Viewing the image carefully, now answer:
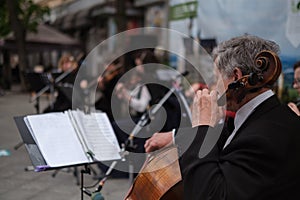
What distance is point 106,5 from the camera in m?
16.3

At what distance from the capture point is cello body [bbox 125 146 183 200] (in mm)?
1693

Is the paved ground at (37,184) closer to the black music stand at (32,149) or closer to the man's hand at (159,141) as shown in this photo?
the black music stand at (32,149)

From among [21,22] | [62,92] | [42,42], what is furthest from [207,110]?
[42,42]

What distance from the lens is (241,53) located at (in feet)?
4.87

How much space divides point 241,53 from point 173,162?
0.58 meters

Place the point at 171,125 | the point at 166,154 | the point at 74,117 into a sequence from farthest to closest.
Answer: the point at 171,125
the point at 74,117
the point at 166,154

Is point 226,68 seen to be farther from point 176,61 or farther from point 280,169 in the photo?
point 176,61

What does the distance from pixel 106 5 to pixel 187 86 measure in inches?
486

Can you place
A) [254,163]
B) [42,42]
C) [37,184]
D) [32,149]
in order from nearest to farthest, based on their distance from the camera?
[254,163] → [32,149] → [37,184] → [42,42]

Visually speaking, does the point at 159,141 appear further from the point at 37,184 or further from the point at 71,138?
the point at 37,184

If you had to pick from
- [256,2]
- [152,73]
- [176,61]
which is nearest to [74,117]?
[152,73]

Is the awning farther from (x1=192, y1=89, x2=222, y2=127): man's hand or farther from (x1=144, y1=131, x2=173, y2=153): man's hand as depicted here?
(x1=192, y1=89, x2=222, y2=127): man's hand

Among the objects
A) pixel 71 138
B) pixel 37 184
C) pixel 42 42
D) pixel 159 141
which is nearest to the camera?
pixel 159 141

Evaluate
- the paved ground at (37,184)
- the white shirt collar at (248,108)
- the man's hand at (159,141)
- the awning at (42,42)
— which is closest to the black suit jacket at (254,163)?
the white shirt collar at (248,108)
